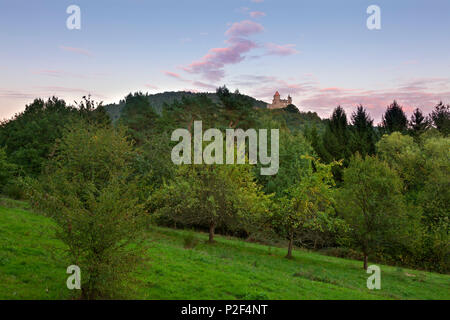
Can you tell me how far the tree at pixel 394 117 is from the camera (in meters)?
75.6

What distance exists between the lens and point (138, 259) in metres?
9.84

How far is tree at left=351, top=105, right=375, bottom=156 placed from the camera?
5881 centimetres

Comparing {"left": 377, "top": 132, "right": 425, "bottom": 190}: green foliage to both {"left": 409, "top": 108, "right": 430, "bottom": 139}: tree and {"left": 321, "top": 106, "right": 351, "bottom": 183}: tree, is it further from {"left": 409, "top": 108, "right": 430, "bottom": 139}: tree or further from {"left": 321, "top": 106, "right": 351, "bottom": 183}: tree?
{"left": 409, "top": 108, "right": 430, "bottom": 139}: tree

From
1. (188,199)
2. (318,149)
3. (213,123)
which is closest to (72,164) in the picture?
(188,199)

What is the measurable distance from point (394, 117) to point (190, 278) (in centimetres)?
7893

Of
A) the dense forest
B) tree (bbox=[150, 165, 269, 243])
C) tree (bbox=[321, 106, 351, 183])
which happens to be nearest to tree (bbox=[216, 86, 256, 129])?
the dense forest

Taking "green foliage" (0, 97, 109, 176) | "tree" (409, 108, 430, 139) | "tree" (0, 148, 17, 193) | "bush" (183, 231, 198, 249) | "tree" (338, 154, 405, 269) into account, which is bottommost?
"bush" (183, 231, 198, 249)

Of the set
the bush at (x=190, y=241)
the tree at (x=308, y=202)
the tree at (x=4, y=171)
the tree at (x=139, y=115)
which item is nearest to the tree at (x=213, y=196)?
the bush at (x=190, y=241)

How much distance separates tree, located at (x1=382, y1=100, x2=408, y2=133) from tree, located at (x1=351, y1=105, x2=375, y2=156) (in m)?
8.88

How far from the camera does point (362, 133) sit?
6359 cm

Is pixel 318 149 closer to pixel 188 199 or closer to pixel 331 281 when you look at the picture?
pixel 188 199

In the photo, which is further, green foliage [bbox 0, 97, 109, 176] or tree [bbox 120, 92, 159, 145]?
tree [bbox 120, 92, 159, 145]

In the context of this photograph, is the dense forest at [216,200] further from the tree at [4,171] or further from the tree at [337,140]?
the tree at [337,140]

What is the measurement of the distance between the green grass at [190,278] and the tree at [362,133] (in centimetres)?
3773
